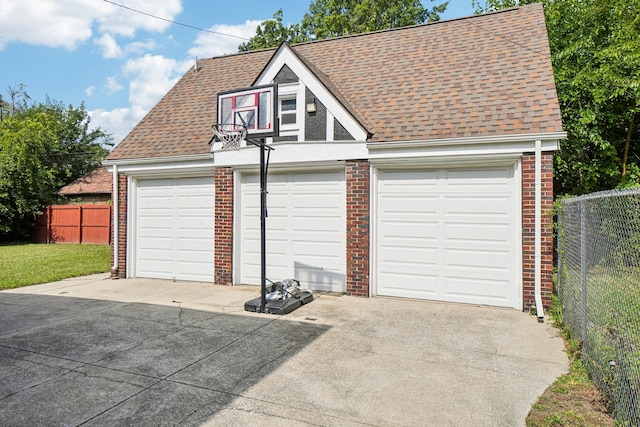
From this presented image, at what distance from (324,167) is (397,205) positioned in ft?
5.34

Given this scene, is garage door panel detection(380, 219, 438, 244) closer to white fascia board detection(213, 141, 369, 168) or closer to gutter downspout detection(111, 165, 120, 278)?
white fascia board detection(213, 141, 369, 168)

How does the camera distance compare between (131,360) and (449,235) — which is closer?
(131,360)

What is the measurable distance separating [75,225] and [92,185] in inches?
238

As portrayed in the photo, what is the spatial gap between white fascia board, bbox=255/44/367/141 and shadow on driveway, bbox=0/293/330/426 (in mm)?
3731

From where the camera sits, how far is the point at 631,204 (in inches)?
112

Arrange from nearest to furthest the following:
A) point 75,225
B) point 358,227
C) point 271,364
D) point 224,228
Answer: point 271,364 → point 358,227 → point 224,228 → point 75,225

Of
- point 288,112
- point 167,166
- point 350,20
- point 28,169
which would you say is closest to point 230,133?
point 288,112

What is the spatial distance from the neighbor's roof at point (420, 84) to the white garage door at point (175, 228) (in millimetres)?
833

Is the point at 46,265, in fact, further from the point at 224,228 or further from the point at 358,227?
the point at 358,227

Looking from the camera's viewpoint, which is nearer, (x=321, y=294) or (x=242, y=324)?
(x=242, y=324)

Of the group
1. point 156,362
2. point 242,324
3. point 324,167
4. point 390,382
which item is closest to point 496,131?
point 324,167

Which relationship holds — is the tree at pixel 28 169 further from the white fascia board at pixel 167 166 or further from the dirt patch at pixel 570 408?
the dirt patch at pixel 570 408

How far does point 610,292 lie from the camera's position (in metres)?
3.46

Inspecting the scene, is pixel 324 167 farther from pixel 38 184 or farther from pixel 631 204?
pixel 38 184
